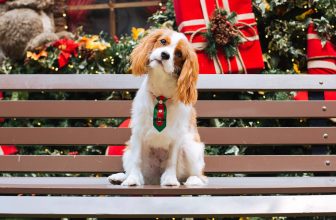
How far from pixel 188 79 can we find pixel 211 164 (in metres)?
0.74

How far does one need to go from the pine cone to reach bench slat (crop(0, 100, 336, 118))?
0.52 meters

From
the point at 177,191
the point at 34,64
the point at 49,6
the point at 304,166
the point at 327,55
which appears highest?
the point at 49,6

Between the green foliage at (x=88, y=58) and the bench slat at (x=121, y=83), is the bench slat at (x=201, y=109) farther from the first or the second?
the green foliage at (x=88, y=58)

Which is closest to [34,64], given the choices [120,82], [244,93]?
[120,82]

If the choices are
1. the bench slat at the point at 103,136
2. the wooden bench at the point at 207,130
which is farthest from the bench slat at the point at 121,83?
the bench slat at the point at 103,136

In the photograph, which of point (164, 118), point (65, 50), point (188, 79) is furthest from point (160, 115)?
point (65, 50)

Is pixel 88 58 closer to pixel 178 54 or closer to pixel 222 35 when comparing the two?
pixel 222 35

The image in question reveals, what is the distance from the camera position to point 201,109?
2.99m

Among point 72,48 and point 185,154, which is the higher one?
point 72,48

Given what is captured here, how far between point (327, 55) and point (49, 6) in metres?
2.35

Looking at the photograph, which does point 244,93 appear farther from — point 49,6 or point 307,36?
→ point 49,6

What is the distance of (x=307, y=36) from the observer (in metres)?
3.55

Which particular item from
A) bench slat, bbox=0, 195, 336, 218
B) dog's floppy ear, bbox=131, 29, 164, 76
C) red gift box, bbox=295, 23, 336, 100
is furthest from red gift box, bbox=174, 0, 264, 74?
bench slat, bbox=0, 195, 336, 218

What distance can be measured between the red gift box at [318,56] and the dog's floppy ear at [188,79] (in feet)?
4.64
